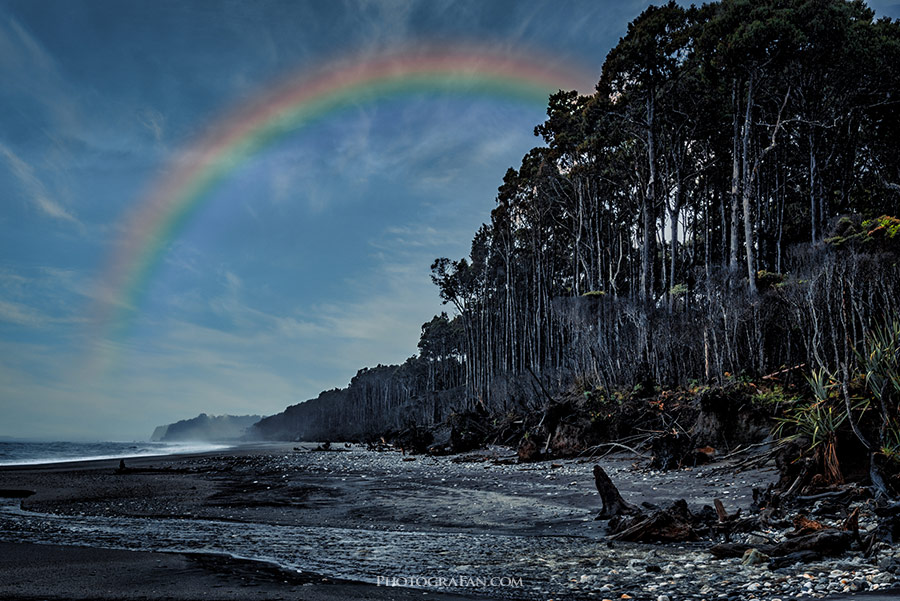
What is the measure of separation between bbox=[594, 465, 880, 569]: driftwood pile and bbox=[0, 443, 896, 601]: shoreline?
196mm

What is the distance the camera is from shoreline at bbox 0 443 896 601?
4387 millimetres

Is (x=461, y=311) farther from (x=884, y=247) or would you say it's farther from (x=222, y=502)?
(x=222, y=502)

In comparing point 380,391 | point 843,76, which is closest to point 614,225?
point 843,76

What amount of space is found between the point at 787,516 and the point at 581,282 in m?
37.5

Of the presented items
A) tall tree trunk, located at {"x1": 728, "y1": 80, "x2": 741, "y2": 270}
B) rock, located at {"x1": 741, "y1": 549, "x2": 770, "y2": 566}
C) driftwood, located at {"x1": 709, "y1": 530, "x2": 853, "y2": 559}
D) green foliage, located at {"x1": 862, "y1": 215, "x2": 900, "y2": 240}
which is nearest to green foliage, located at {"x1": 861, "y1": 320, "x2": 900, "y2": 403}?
driftwood, located at {"x1": 709, "y1": 530, "x2": 853, "y2": 559}

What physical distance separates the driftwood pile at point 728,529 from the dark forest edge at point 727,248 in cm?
184

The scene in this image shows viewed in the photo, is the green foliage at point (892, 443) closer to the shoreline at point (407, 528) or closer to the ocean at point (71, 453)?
the shoreline at point (407, 528)

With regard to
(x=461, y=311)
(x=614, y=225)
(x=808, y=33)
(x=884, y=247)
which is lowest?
(x=884, y=247)

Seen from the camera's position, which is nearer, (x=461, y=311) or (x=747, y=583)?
(x=747, y=583)

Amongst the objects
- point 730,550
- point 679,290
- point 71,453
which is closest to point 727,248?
point 679,290

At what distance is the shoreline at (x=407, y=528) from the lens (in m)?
4.39

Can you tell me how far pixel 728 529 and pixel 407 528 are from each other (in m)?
4.40

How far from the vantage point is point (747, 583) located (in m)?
4.15

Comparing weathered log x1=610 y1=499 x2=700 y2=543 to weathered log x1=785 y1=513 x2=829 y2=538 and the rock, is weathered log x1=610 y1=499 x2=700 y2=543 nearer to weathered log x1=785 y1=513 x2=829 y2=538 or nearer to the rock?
weathered log x1=785 y1=513 x2=829 y2=538
